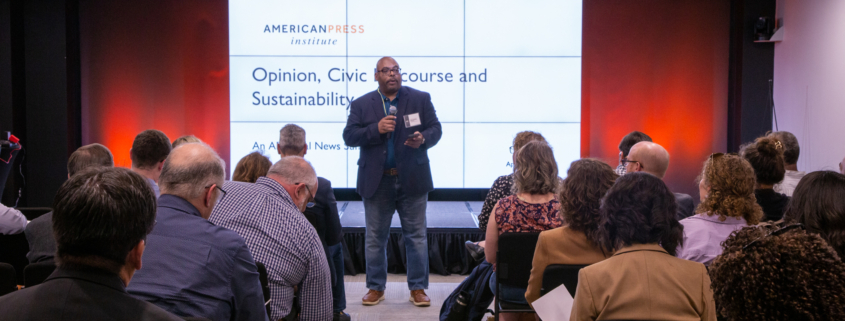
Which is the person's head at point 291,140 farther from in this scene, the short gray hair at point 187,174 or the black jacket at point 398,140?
the short gray hair at point 187,174

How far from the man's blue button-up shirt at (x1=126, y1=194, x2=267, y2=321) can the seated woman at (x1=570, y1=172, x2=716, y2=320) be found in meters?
0.85

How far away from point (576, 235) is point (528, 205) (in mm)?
430

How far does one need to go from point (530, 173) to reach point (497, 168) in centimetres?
322

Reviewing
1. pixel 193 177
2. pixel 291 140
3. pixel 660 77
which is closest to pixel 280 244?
pixel 193 177

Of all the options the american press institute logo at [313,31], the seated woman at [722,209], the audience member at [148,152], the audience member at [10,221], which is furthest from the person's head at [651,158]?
the american press institute logo at [313,31]

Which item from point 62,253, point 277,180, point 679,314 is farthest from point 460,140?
point 62,253

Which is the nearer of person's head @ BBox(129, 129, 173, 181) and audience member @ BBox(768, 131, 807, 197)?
person's head @ BBox(129, 129, 173, 181)

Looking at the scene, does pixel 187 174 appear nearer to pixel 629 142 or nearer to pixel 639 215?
pixel 639 215

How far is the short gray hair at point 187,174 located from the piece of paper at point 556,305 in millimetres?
1104

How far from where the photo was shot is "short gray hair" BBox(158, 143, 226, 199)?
1632 mm

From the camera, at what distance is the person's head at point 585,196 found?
208cm

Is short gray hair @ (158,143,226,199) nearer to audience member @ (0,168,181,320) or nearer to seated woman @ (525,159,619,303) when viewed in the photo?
audience member @ (0,168,181,320)

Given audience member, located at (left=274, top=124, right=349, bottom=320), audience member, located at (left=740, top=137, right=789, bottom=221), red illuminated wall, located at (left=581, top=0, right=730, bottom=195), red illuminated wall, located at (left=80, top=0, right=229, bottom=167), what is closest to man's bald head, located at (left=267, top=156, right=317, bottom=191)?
audience member, located at (left=274, top=124, right=349, bottom=320)

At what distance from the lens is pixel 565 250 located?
6.93 feet
